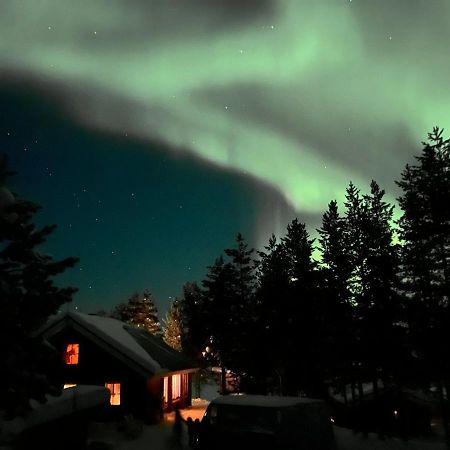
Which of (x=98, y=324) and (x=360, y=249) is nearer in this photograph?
(x=98, y=324)

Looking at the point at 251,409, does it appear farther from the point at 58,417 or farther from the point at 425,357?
the point at 425,357

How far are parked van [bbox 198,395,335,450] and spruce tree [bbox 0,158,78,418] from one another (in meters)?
4.82

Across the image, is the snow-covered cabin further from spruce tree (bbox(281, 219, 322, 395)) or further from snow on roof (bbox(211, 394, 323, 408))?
snow on roof (bbox(211, 394, 323, 408))

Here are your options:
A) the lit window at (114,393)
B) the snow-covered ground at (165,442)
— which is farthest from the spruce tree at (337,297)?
the lit window at (114,393)

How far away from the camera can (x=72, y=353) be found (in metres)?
27.5

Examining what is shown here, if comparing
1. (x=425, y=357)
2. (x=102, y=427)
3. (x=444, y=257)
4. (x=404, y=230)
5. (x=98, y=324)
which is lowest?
(x=102, y=427)

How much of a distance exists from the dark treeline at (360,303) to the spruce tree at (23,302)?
21.0 meters

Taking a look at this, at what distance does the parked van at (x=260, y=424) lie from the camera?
12609 mm

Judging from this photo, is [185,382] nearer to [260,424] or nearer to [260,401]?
[260,401]

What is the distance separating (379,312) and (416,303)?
2.96 m

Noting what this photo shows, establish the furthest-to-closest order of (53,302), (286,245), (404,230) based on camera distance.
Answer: (286,245) → (404,230) → (53,302)

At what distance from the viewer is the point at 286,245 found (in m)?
37.4

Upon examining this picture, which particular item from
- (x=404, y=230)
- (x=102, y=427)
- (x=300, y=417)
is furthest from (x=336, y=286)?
(x=300, y=417)

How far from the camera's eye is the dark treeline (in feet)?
85.3
